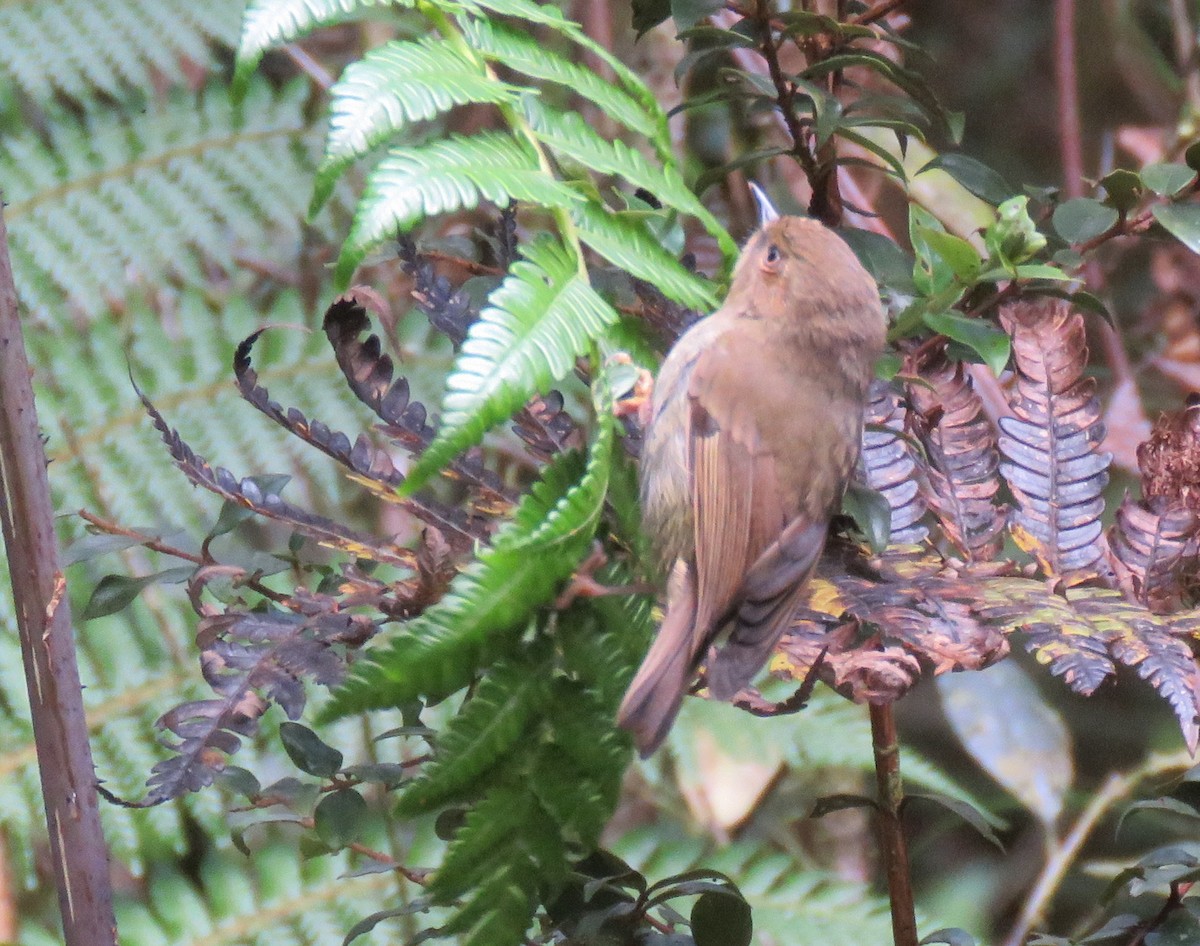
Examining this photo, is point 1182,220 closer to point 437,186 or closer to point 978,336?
point 978,336

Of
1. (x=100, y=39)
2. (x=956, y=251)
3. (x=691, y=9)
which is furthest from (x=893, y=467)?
(x=100, y=39)

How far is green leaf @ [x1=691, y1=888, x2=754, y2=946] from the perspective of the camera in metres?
0.91

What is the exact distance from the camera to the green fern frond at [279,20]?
62 cm

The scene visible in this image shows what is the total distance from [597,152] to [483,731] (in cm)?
33

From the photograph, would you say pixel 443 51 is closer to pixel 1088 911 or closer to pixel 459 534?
pixel 459 534

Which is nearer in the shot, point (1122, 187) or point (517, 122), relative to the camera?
point (517, 122)

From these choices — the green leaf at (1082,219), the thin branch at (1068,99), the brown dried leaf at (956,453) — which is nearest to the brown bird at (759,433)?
the brown dried leaf at (956,453)

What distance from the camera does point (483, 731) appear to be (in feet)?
1.98

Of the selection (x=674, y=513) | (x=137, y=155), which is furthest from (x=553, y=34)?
(x=674, y=513)

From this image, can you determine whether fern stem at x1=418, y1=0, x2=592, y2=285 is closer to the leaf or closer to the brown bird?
the brown bird

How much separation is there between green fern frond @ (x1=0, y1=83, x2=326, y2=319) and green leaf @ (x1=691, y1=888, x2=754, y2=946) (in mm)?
1450

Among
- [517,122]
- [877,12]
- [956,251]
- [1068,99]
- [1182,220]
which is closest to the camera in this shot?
[517,122]

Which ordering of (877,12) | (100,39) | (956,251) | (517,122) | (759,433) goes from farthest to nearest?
1. (100,39)
2. (759,433)
3. (877,12)
4. (956,251)
5. (517,122)

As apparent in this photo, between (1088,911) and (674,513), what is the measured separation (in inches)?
69.9
